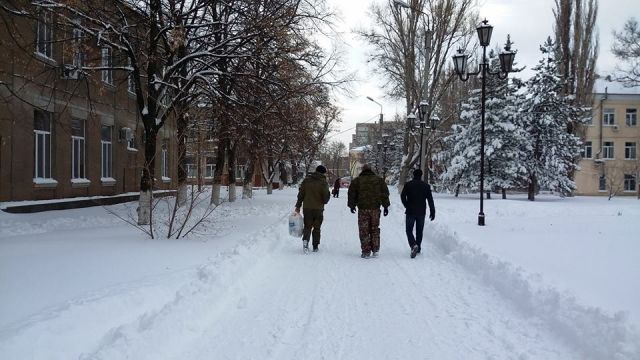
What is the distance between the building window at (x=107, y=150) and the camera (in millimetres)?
22639

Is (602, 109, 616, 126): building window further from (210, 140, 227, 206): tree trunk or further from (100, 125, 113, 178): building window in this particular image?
(100, 125, 113, 178): building window

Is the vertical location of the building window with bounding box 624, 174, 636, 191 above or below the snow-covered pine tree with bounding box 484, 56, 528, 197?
below

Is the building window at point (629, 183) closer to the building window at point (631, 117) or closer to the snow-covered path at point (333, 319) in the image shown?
the building window at point (631, 117)

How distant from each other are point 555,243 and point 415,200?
3053mm

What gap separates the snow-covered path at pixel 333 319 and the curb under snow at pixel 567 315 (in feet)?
0.51

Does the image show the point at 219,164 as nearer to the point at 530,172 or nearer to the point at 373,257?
the point at 373,257

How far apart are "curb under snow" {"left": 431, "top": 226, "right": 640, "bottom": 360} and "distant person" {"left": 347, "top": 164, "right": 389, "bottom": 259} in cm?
217

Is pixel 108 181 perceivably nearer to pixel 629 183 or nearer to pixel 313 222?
pixel 313 222

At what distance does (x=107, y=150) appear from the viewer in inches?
909

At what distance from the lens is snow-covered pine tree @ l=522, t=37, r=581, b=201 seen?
33688 mm

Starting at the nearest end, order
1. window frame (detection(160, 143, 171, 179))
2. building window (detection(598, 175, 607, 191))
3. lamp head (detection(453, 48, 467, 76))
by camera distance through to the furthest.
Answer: lamp head (detection(453, 48, 467, 76)), window frame (detection(160, 143, 171, 179)), building window (detection(598, 175, 607, 191))

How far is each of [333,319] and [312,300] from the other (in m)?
0.90

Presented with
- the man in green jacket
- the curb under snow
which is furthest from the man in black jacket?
the curb under snow

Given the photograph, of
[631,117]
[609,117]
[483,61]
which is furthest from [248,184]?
[631,117]
